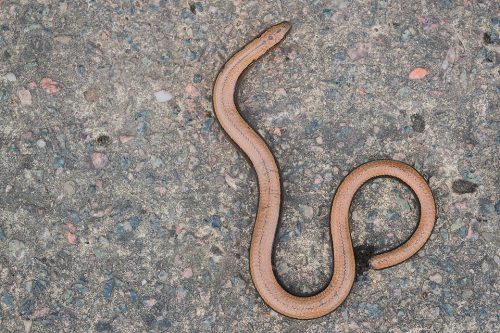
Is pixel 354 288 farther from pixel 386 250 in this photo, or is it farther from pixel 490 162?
pixel 490 162

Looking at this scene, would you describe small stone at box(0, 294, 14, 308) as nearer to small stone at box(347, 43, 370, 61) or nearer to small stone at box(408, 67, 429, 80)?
small stone at box(347, 43, 370, 61)

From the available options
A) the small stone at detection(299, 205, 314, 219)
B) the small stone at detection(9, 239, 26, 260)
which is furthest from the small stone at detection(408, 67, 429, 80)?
the small stone at detection(9, 239, 26, 260)

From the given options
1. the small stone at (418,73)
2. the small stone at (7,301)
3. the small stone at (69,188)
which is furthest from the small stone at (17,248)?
the small stone at (418,73)

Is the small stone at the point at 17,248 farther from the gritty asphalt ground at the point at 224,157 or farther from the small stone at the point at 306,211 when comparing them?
the small stone at the point at 306,211

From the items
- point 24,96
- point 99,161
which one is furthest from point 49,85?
point 99,161

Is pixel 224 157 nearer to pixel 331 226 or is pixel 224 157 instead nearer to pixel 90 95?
pixel 331 226
